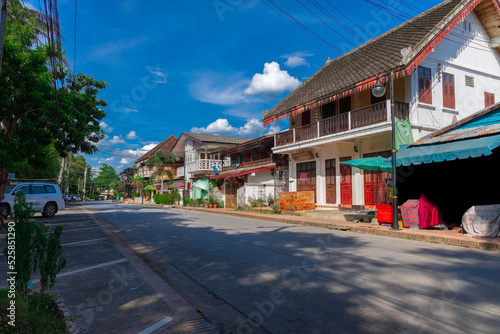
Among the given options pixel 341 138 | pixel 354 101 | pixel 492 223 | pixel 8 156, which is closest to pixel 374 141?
pixel 341 138

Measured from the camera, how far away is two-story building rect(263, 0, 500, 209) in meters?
15.7

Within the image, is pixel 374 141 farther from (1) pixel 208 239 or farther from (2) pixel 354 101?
(1) pixel 208 239

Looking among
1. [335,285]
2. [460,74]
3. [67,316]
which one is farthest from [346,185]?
[67,316]

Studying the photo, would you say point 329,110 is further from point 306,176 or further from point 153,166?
point 153,166

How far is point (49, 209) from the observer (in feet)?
60.7

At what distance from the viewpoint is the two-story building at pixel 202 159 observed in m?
36.2

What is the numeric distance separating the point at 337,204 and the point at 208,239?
36.6ft

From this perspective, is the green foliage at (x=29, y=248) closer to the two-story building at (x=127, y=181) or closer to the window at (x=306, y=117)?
the window at (x=306, y=117)

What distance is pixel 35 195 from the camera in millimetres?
17844

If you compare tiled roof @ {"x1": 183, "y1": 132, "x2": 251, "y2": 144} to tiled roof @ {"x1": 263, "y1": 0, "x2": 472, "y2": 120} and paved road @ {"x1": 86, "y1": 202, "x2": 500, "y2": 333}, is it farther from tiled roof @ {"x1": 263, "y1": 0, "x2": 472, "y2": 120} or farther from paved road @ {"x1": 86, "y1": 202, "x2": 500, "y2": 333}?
paved road @ {"x1": 86, "y1": 202, "x2": 500, "y2": 333}

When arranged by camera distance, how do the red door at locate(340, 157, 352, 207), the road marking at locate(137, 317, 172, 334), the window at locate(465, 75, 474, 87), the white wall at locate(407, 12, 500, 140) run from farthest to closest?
the red door at locate(340, 157, 352, 207), the window at locate(465, 75, 474, 87), the white wall at locate(407, 12, 500, 140), the road marking at locate(137, 317, 172, 334)

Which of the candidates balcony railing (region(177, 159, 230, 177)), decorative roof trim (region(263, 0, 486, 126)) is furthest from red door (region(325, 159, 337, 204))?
balcony railing (region(177, 159, 230, 177))

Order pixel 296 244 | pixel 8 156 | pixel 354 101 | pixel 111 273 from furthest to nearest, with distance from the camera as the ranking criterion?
pixel 354 101 → pixel 8 156 → pixel 296 244 → pixel 111 273

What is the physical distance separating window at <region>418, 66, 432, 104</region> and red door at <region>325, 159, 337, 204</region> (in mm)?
5849
